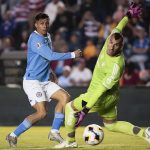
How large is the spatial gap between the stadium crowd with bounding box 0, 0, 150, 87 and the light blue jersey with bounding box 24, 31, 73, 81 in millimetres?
6150

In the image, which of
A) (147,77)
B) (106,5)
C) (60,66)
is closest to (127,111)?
(147,77)

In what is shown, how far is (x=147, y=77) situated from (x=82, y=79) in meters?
1.58

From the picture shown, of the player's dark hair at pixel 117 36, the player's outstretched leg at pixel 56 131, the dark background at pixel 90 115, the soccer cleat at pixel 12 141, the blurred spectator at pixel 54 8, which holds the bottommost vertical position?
the dark background at pixel 90 115

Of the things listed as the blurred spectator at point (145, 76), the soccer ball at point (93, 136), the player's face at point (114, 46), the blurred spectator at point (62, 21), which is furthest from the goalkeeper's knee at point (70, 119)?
the blurred spectator at point (62, 21)

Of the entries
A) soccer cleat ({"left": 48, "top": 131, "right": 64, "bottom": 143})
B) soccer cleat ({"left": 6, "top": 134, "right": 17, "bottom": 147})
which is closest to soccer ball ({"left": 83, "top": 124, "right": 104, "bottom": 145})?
soccer cleat ({"left": 48, "top": 131, "right": 64, "bottom": 143})

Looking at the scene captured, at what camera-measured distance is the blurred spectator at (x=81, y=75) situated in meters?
18.5

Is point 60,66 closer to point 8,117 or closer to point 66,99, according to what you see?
point 8,117

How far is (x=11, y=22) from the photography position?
20547 millimetres

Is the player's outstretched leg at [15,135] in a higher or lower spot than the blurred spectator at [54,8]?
lower

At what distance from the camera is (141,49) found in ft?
62.6

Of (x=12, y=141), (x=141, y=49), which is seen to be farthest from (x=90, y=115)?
(x=12, y=141)

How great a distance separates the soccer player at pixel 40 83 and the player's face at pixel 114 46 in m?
1.13

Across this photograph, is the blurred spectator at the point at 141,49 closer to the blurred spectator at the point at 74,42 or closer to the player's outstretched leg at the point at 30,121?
the blurred spectator at the point at 74,42

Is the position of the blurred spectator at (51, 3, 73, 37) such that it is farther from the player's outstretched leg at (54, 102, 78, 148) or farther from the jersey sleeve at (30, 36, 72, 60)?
the player's outstretched leg at (54, 102, 78, 148)
